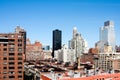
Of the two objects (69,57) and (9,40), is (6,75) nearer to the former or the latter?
(9,40)

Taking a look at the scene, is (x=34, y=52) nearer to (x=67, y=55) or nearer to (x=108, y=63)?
(x=67, y=55)

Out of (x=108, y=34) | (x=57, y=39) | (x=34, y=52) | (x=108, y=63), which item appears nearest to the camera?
(x=108, y=63)

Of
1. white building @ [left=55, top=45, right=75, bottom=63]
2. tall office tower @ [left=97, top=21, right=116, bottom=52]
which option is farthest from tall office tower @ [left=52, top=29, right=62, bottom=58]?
white building @ [left=55, top=45, right=75, bottom=63]

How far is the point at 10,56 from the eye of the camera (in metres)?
18.4

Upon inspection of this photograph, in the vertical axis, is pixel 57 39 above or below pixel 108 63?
above

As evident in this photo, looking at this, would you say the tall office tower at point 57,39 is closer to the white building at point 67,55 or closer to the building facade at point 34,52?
the building facade at point 34,52

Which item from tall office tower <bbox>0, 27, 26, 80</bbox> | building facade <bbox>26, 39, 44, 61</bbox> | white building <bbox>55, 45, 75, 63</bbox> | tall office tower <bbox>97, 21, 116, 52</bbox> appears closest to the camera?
tall office tower <bbox>0, 27, 26, 80</bbox>

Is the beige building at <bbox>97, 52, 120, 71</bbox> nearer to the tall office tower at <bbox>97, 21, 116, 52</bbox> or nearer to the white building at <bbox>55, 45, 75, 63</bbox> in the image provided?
the white building at <bbox>55, 45, 75, 63</bbox>

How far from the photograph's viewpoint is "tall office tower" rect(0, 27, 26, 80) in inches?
719

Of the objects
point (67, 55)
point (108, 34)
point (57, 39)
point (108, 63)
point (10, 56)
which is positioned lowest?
point (108, 63)

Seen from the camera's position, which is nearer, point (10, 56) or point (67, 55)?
point (10, 56)

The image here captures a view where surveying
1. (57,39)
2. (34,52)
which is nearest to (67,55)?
(34,52)

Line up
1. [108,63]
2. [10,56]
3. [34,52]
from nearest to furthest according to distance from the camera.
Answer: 1. [10,56]
2. [108,63]
3. [34,52]

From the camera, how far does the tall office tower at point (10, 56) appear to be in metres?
18.3
